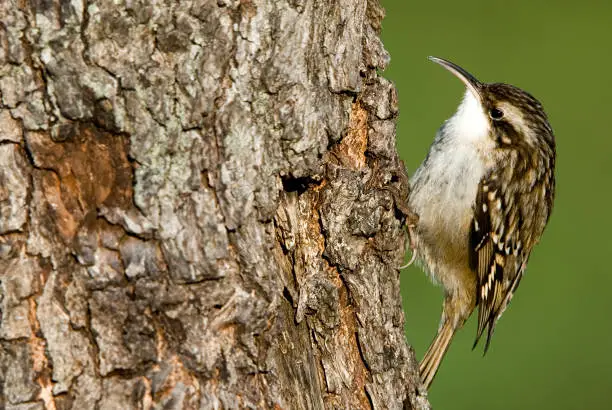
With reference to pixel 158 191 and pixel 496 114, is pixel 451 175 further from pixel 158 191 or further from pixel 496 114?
pixel 158 191

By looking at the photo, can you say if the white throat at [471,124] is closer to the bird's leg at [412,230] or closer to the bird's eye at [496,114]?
the bird's eye at [496,114]

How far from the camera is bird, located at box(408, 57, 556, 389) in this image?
3.49 meters

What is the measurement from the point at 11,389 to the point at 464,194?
2.18 metres

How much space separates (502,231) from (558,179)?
1.85 metres

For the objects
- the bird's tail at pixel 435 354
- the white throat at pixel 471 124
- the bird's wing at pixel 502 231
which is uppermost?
the white throat at pixel 471 124

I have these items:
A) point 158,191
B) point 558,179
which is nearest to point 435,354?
point 158,191

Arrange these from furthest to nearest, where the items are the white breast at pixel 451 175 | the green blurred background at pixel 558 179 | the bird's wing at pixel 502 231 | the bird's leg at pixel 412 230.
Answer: the green blurred background at pixel 558 179 < the bird's wing at pixel 502 231 < the white breast at pixel 451 175 < the bird's leg at pixel 412 230

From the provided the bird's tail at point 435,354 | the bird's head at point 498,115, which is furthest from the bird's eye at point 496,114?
the bird's tail at point 435,354

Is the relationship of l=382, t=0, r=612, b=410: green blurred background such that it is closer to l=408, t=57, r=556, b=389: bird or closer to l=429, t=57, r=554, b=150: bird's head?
l=408, t=57, r=556, b=389: bird

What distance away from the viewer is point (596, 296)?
4.79m

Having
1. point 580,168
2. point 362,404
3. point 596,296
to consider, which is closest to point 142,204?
point 362,404

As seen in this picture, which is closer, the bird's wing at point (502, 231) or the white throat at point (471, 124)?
the white throat at point (471, 124)

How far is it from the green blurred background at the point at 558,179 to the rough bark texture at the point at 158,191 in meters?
2.35

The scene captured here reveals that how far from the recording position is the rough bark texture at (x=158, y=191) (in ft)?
5.84
